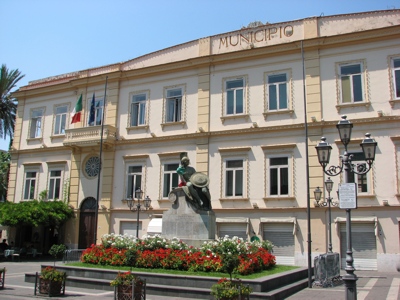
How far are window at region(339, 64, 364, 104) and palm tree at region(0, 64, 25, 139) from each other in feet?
94.6

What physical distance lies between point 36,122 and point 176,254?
23898mm

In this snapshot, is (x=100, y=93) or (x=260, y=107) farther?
(x=100, y=93)

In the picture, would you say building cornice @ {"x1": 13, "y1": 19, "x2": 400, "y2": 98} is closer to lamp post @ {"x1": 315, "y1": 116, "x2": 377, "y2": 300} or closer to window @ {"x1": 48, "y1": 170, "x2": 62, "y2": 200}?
window @ {"x1": 48, "y1": 170, "x2": 62, "y2": 200}

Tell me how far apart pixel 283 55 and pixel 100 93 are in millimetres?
14039

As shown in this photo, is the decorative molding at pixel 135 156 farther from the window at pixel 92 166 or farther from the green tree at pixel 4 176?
the green tree at pixel 4 176

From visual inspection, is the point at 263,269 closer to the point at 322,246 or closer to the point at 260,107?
the point at 322,246

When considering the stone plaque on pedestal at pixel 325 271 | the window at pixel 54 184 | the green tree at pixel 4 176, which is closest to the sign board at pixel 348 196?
the stone plaque on pedestal at pixel 325 271

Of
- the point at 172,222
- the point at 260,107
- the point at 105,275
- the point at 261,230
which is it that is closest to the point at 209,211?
the point at 172,222

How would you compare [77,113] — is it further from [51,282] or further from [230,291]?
[230,291]

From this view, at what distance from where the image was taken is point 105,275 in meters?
14.9

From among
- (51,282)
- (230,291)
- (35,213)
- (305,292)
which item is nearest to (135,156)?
(35,213)

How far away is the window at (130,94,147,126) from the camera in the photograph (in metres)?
30.0

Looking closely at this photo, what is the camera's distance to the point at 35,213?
28641mm

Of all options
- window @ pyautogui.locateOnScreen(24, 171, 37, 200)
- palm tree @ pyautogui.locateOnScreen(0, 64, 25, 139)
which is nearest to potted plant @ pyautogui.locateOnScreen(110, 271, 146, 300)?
window @ pyautogui.locateOnScreen(24, 171, 37, 200)
